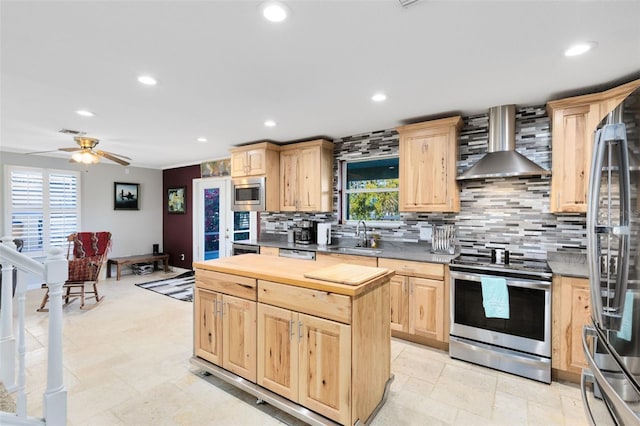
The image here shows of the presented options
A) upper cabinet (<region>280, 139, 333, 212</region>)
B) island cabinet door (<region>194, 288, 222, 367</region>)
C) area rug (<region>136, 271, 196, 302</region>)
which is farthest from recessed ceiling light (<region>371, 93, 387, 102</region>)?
area rug (<region>136, 271, 196, 302</region>)

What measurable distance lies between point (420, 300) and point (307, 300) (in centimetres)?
164

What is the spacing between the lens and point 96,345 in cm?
313

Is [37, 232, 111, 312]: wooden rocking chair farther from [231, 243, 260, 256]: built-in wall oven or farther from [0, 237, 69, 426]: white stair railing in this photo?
[0, 237, 69, 426]: white stair railing

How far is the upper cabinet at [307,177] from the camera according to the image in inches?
168

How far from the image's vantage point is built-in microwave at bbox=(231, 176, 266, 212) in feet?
14.9

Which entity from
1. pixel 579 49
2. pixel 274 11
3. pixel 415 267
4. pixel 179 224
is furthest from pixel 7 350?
pixel 179 224

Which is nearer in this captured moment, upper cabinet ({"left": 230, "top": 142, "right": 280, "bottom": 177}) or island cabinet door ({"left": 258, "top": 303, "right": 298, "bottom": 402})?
island cabinet door ({"left": 258, "top": 303, "right": 298, "bottom": 402})

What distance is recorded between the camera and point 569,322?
2.41 metres

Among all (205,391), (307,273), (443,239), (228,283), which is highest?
(443,239)

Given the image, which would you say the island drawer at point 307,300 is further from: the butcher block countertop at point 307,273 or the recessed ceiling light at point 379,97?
the recessed ceiling light at point 379,97

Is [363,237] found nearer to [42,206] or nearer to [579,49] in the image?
[579,49]

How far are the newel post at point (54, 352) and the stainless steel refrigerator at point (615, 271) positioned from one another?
253 centimetres

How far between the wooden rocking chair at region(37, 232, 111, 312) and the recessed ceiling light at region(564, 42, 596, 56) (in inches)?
218

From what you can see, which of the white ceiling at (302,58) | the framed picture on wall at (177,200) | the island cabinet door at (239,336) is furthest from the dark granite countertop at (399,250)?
the framed picture on wall at (177,200)
